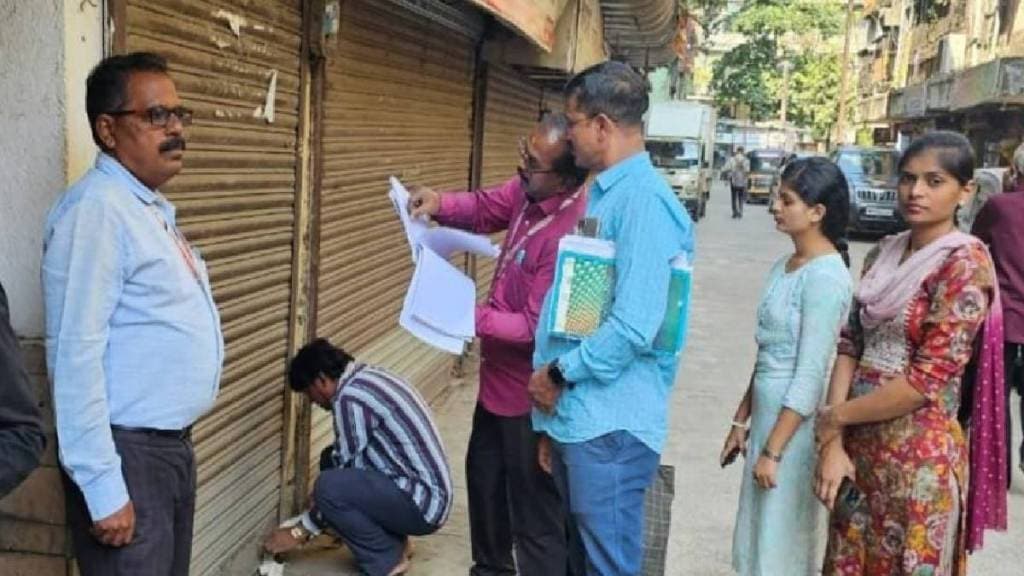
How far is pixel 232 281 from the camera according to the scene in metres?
3.58

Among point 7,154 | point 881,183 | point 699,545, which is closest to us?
point 7,154

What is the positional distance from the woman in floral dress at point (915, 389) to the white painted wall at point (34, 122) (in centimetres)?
217

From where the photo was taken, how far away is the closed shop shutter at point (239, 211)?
3.22 metres

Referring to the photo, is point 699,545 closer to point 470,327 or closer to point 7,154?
point 470,327

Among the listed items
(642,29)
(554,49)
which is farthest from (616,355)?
(642,29)

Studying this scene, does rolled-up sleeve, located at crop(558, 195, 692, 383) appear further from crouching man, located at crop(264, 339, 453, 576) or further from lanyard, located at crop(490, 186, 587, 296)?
crouching man, located at crop(264, 339, 453, 576)

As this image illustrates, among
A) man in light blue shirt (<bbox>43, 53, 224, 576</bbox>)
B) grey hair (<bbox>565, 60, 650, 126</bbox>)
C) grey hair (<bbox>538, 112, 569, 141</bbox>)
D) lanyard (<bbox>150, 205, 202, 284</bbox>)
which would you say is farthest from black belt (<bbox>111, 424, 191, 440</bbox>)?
grey hair (<bbox>538, 112, 569, 141</bbox>)

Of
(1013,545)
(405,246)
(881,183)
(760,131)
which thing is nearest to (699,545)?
(1013,545)

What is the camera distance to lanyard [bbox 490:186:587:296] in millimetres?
3469

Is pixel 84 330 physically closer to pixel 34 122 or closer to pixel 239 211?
pixel 34 122

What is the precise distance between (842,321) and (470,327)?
3.84 ft

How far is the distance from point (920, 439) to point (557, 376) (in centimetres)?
103

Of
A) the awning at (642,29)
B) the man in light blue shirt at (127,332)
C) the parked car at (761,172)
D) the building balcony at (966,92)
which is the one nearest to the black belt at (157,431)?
the man in light blue shirt at (127,332)

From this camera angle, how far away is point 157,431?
231 centimetres
